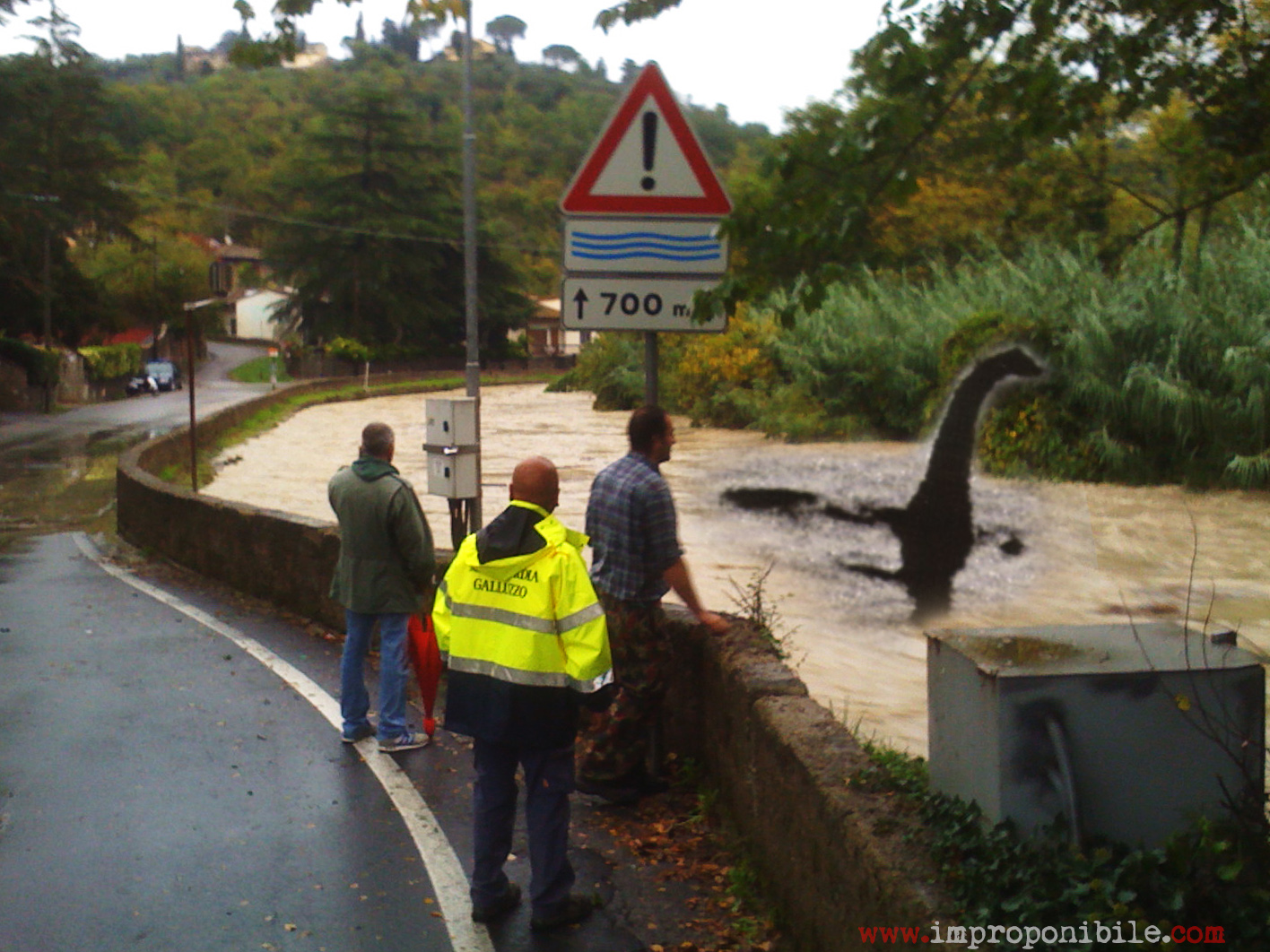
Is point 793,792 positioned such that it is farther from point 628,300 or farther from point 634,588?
point 628,300

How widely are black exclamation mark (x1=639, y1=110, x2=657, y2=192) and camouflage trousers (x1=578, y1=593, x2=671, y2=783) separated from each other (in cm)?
176

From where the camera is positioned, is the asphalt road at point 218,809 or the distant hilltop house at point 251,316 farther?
the distant hilltop house at point 251,316

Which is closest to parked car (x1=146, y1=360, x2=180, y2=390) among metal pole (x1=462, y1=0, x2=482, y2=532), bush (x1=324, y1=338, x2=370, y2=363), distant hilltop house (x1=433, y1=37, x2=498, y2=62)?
bush (x1=324, y1=338, x2=370, y2=363)

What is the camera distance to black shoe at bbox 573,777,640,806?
20.5 ft

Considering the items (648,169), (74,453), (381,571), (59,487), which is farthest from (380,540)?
(74,453)

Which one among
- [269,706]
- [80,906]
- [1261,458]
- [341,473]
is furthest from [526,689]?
[1261,458]

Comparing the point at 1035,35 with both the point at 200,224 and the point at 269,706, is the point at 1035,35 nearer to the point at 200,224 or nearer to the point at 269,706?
the point at 269,706

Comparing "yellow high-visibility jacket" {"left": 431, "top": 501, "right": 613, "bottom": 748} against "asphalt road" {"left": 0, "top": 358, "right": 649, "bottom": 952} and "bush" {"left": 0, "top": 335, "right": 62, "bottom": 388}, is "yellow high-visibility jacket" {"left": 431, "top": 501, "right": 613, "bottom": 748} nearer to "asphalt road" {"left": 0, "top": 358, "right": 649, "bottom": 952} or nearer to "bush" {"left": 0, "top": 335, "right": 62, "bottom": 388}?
"asphalt road" {"left": 0, "top": 358, "right": 649, "bottom": 952}

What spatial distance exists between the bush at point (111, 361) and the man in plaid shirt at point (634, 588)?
56.6 m

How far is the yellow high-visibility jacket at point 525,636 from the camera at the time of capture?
486cm

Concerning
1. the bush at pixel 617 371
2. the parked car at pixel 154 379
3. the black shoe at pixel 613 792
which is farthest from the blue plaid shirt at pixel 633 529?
the parked car at pixel 154 379

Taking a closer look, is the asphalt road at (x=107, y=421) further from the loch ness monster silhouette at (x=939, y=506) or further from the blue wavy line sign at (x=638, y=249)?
the blue wavy line sign at (x=638, y=249)

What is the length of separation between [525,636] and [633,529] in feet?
4.16

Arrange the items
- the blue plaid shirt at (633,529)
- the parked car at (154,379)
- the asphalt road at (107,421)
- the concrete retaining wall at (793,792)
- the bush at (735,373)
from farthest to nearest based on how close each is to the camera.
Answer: the parked car at (154,379) → the bush at (735,373) → the asphalt road at (107,421) → the blue plaid shirt at (633,529) → the concrete retaining wall at (793,792)
